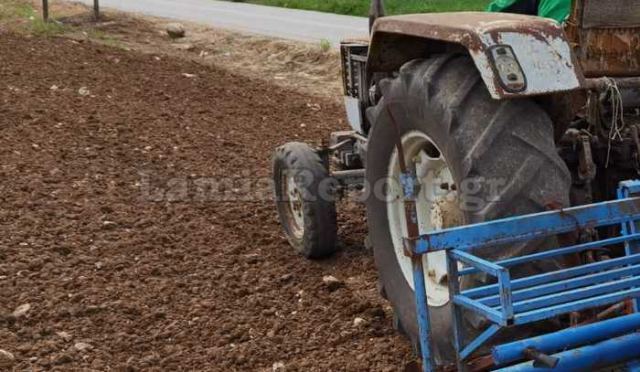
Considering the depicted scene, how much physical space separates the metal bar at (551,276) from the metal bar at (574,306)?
12 cm

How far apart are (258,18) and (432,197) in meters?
15.1

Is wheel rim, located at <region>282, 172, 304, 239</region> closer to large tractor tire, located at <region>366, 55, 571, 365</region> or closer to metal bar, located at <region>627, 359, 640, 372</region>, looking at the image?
large tractor tire, located at <region>366, 55, 571, 365</region>

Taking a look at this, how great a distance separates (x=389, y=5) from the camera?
21281mm

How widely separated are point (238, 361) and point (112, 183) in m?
2.77

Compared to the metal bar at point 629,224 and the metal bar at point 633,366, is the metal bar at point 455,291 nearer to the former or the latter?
the metal bar at point 633,366

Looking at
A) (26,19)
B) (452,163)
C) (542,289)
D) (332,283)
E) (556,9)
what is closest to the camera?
(542,289)

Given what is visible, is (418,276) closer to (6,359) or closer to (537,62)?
(537,62)

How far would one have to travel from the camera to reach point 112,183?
629cm

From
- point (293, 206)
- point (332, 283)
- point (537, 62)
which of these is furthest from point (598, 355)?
point (293, 206)

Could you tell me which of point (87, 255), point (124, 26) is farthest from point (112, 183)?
point (124, 26)

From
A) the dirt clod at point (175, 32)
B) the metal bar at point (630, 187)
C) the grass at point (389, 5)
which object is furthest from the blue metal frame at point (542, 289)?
the grass at point (389, 5)

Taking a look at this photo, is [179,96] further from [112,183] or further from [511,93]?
[511,93]

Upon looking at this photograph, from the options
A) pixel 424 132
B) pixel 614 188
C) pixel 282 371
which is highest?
pixel 424 132

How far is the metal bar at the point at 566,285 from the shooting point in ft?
8.68
